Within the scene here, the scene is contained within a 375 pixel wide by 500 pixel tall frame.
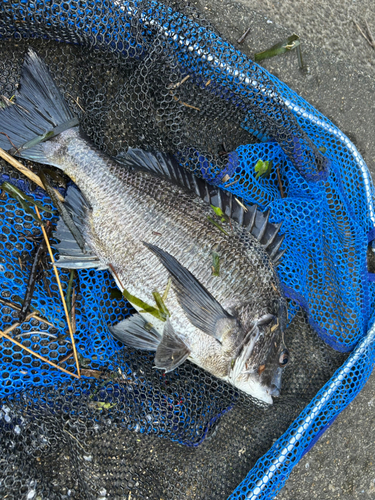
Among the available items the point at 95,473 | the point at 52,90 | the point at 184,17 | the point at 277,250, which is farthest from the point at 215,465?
the point at 184,17

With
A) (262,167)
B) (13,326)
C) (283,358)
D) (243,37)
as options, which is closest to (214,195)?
(262,167)

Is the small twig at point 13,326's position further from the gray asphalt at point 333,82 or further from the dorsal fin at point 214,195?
the gray asphalt at point 333,82

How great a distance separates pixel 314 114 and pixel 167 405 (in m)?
2.06

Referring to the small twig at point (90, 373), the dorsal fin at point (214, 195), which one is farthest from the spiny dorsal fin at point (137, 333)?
the dorsal fin at point (214, 195)

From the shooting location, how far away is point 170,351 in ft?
7.16

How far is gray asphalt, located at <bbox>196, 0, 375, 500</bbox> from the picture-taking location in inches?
114

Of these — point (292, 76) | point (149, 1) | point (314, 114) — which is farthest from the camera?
point (292, 76)

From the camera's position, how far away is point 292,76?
297 cm

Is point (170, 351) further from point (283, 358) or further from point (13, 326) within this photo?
point (13, 326)

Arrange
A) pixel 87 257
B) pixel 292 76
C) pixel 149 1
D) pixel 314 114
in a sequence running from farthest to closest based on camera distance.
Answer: pixel 292 76
pixel 314 114
pixel 87 257
pixel 149 1

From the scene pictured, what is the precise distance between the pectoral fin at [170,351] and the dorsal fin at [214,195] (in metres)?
0.76

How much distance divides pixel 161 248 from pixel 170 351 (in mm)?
578

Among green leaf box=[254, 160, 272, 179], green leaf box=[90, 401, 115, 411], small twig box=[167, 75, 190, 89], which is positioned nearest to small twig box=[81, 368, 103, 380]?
green leaf box=[90, 401, 115, 411]

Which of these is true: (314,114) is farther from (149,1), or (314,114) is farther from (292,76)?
(149,1)
